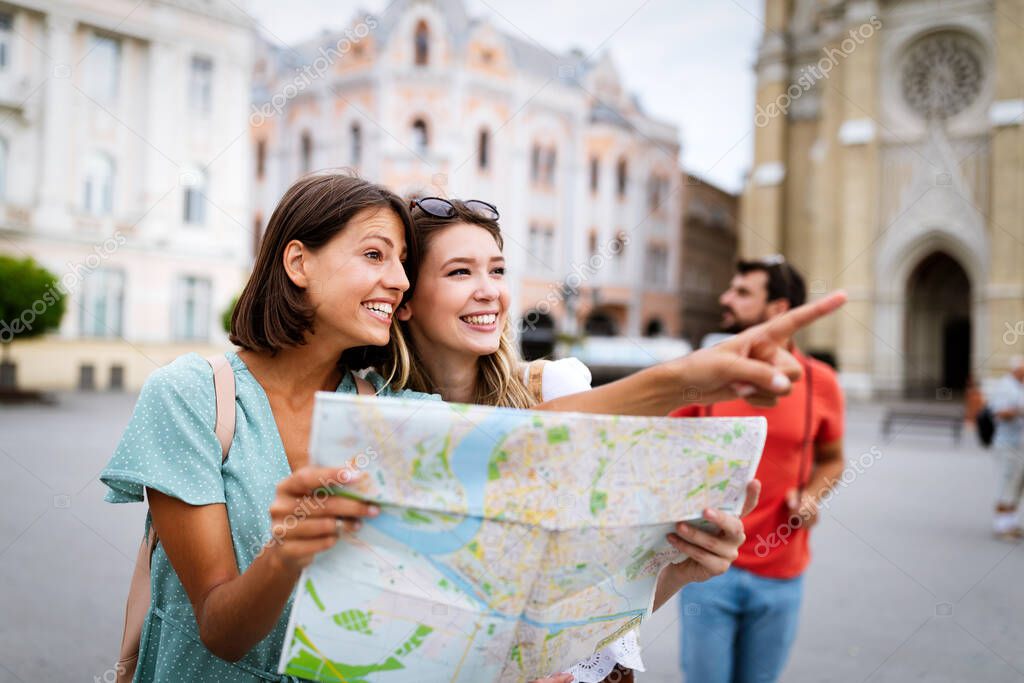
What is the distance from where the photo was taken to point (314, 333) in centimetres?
179

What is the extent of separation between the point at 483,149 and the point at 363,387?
3306 cm

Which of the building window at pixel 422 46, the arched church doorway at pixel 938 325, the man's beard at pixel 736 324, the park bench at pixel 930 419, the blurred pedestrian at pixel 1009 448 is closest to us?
the man's beard at pixel 736 324

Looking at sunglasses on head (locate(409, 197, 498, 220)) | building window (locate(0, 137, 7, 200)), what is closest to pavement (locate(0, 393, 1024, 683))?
sunglasses on head (locate(409, 197, 498, 220))

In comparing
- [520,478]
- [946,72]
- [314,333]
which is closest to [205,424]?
[314,333]

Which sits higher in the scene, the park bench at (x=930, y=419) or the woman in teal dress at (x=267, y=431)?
the woman in teal dress at (x=267, y=431)

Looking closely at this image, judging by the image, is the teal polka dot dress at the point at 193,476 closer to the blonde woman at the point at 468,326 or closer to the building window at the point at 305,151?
the blonde woman at the point at 468,326

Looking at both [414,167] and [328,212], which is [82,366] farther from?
[328,212]

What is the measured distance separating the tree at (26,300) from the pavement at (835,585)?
8.39 meters

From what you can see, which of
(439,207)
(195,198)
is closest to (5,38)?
(195,198)

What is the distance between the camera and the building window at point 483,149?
33.9 metres

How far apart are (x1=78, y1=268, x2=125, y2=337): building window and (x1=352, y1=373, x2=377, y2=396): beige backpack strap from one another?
2774 centimetres

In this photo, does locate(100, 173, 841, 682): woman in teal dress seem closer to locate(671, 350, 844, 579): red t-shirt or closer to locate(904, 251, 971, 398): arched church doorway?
locate(671, 350, 844, 579): red t-shirt

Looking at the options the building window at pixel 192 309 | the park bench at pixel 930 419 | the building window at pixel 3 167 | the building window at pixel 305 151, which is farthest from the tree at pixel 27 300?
the park bench at pixel 930 419

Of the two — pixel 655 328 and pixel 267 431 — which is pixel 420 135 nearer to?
pixel 655 328
